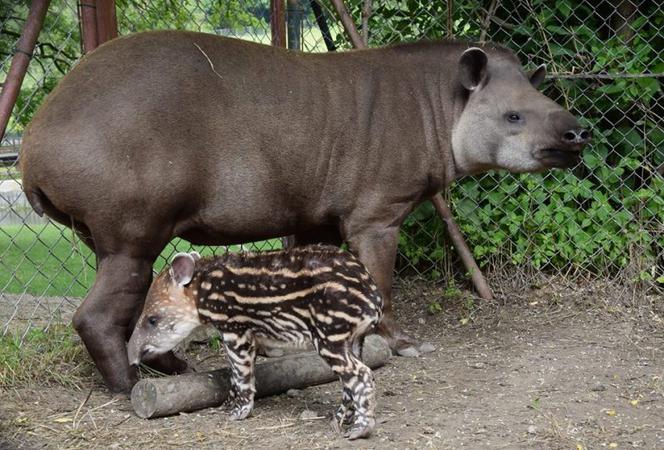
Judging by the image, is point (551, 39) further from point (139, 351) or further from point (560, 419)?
point (139, 351)

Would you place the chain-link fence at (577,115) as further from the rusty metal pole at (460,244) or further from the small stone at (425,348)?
the small stone at (425,348)

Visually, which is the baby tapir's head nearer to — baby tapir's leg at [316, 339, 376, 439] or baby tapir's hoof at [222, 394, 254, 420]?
baby tapir's hoof at [222, 394, 254, 420]

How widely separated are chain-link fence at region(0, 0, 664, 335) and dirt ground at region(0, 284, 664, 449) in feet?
2.19

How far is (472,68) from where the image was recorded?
5.57m

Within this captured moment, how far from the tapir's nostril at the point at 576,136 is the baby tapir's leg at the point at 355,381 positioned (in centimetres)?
210

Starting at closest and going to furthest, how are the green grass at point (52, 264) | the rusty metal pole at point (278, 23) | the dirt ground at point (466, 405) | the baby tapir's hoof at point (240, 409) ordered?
1. the dirt ground at point (466, 405)
2. the baby tapir's hoof at point (240, 409)
3. the rusty metal pole at point (278, 23)
4. the green grass at point (52, 264)

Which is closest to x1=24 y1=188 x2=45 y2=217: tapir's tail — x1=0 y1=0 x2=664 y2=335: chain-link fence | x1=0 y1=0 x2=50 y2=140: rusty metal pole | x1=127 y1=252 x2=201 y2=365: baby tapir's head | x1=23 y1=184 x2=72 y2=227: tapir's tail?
x1=23 y1=184 x2=72 y2=227: tapir's tail

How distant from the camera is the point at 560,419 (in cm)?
437

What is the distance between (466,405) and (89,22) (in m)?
3.07

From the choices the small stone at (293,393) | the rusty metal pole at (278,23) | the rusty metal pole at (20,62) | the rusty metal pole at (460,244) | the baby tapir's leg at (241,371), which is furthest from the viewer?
the rusty metal pole at (460,244)

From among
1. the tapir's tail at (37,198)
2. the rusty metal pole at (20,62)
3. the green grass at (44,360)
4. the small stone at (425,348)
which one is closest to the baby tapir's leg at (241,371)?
the green grass at (44,360)

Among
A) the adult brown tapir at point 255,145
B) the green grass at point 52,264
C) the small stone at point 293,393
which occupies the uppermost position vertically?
the adult brown tapir at point 255,145

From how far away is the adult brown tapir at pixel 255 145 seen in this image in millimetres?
4465

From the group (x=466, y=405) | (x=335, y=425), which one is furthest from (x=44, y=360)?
(x=466, y=405)
